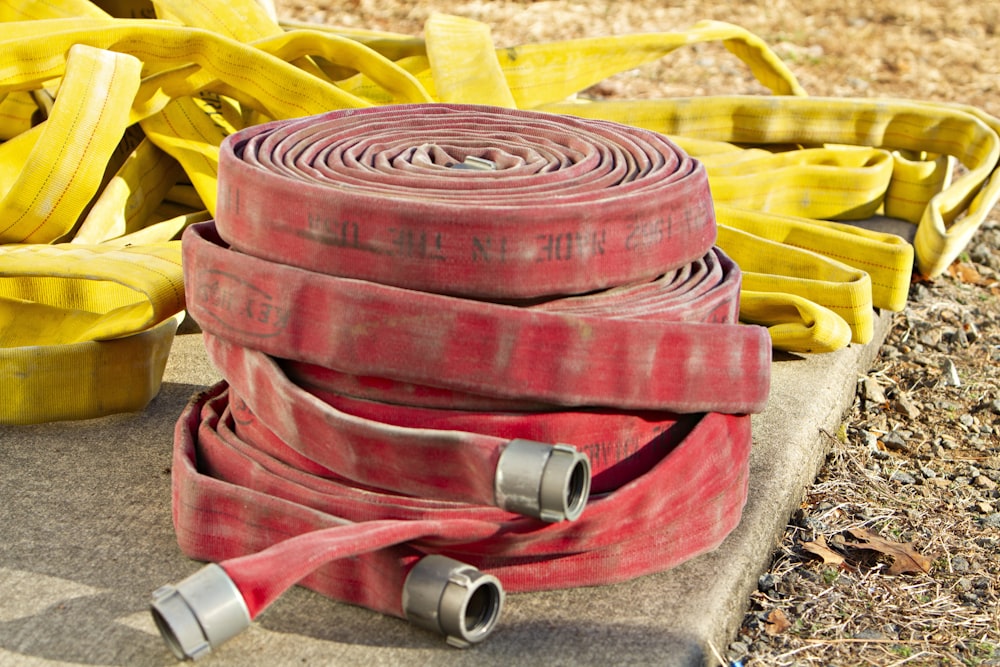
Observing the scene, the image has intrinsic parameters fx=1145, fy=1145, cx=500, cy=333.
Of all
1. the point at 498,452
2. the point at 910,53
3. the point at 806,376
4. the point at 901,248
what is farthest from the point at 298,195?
the point at 910,53

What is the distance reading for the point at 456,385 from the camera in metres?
2.14

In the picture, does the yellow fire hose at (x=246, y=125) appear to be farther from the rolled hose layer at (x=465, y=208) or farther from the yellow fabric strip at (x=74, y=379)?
the rolled hose layer at (x=465, y=208)

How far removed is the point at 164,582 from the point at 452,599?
64cm

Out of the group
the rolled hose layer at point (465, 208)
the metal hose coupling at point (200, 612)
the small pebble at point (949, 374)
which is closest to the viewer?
the metal hose coupling at point (200, 612)

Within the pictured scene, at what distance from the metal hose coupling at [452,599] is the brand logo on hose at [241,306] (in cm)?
54

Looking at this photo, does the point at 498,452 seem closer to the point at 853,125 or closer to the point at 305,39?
the point at 305,39

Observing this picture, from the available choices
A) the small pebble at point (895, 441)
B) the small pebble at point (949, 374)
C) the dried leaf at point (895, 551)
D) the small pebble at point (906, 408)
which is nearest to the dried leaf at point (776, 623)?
the dried leaf at point (895, 551)

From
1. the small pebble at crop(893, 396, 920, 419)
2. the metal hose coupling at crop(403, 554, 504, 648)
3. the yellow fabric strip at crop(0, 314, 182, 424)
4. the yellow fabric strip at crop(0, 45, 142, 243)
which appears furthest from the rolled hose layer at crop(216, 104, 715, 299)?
the small pebble at crop(893, 396, 920, 419)

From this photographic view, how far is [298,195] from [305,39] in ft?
6.95

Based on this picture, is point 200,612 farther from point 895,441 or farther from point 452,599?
point 895,441

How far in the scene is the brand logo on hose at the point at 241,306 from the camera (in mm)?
2223

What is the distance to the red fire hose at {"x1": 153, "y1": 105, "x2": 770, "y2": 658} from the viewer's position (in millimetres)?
2098

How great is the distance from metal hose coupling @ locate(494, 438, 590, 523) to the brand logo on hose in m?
0.54

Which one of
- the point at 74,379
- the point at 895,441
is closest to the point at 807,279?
the point at 895,441
